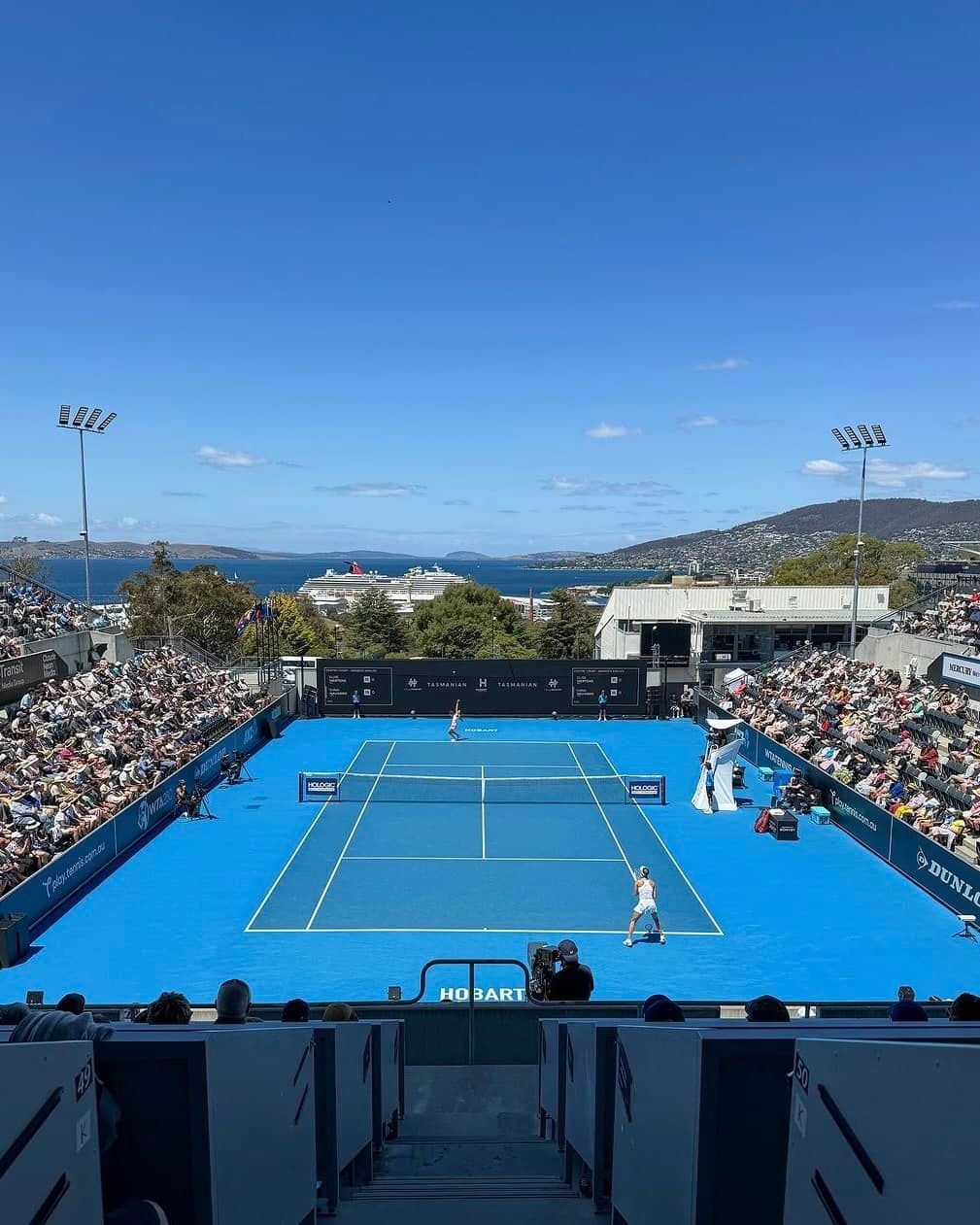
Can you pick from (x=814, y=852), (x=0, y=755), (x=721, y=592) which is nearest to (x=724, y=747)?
(x=814, y=852)

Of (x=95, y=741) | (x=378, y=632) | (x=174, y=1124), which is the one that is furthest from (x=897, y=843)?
(x=378, y=632)

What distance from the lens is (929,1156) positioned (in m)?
1.91

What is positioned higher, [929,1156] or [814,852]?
[929,1156]

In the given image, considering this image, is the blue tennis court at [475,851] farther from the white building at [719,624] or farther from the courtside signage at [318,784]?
the white building at [719,624]

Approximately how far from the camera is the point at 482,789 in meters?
26.1

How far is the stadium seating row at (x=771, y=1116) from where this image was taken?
1967 mm

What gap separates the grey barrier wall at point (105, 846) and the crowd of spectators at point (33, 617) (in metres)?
6.49

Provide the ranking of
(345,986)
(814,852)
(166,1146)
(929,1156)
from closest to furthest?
(929,1156) → (166,1146) → (345,986) → (814,852)

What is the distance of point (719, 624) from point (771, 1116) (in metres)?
43.8

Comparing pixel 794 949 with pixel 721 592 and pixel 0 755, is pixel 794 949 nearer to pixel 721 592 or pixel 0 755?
pixel 0 755

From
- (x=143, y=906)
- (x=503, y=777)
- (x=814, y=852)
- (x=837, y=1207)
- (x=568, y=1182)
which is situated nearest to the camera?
(x=837, y=1207)

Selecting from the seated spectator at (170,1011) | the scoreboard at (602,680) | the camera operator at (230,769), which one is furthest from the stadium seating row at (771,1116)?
the scoreboard at (602,680)

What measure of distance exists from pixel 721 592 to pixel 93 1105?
167 feet

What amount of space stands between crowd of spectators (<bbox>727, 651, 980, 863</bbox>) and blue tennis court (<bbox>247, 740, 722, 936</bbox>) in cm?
550
